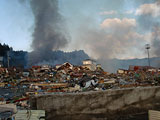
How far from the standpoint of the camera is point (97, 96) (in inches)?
201

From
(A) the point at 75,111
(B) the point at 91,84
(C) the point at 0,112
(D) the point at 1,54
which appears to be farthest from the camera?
(D) the point at 1,54

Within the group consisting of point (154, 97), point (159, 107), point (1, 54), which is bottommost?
point (159, 107)

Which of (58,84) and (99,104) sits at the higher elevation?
(99,104)

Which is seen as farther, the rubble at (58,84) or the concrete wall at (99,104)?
the rubble at (58,84)

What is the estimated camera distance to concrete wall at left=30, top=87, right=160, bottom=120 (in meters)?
4.89

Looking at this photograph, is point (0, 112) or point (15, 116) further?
point (0, 112)

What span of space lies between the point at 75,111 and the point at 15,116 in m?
1.73

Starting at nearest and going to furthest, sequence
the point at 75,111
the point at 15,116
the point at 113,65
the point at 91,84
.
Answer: the point at 15,116, the point at 75,111, the point at 91,84, the point at 113,65

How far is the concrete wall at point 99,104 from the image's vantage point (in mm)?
4889

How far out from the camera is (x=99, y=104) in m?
5.11

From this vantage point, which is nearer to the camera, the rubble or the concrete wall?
the concrete wall

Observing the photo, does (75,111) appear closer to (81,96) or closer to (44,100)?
(81,96)

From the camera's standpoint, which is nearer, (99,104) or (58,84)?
(99,104)

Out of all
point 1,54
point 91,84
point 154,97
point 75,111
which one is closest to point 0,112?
point 75,111
